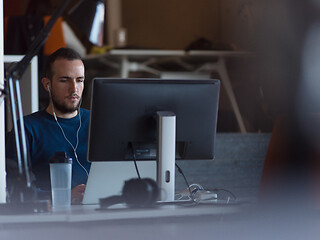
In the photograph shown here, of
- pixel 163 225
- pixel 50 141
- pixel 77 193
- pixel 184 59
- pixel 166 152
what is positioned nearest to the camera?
pixel 163 225

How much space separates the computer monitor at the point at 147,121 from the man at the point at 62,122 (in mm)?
411

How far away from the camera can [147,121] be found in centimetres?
160

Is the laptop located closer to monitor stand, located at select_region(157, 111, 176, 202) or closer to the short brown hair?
monitor stand, located at select_region(157, 111, 176, 202)

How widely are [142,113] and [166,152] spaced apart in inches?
5.5

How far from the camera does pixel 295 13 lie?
1.52 m

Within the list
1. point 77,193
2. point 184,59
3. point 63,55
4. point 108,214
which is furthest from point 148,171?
point 184,59

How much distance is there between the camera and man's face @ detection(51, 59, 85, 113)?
205cm

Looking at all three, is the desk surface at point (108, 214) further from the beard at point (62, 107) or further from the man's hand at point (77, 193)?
the beard at point (62, 107)

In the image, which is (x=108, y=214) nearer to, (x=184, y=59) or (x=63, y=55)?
(x=63, y=55)

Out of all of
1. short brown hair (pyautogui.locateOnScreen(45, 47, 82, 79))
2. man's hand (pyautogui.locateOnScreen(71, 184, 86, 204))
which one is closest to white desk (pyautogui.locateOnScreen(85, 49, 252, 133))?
short brown hair (pyautogui.locateOnScreen(45, 47, 82, 79))

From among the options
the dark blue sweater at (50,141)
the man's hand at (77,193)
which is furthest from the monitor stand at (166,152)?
the dark blue sweater at (50,141)

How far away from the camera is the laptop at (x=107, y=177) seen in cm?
160

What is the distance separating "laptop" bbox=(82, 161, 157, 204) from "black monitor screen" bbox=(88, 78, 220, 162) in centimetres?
3

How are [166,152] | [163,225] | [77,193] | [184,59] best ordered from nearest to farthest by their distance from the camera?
[163,225] < [166,152] < [77,193] < [184,59]
